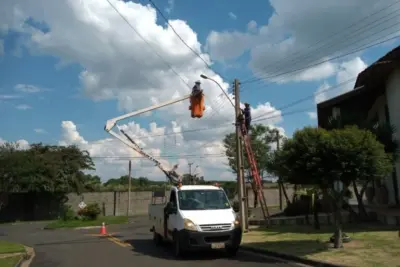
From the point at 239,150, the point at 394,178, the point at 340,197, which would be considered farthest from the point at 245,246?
the point at 394,178

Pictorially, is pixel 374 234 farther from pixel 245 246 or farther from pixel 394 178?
pixel 394 178

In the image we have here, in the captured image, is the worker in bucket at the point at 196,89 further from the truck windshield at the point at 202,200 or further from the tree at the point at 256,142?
the tree at the point at 256,142

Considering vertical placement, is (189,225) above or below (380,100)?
below

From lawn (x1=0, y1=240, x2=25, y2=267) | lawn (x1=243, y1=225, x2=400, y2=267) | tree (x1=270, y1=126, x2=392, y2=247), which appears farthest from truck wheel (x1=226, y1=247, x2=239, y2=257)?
lawn (x1=0, y1=240, x2=25, y2=267)

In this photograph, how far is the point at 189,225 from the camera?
1196cm

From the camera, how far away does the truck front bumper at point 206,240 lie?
38.7 feet

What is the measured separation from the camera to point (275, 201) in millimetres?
52188

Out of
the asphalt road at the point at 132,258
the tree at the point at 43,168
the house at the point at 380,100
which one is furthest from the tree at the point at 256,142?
the asphalt road at the point at 132,258

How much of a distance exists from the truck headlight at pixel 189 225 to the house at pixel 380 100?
8.29m

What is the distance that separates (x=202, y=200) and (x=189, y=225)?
146 cm

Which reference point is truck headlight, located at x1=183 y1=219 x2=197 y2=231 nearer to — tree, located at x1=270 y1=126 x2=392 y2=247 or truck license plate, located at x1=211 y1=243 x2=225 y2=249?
truck license plate, located at x1=211 y1=243 x2=225 y2=249

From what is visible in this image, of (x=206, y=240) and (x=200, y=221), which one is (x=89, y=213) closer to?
(x=200, y=221)

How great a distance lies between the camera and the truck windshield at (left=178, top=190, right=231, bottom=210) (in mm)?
12977

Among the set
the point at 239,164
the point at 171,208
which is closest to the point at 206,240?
the point at 171,208
